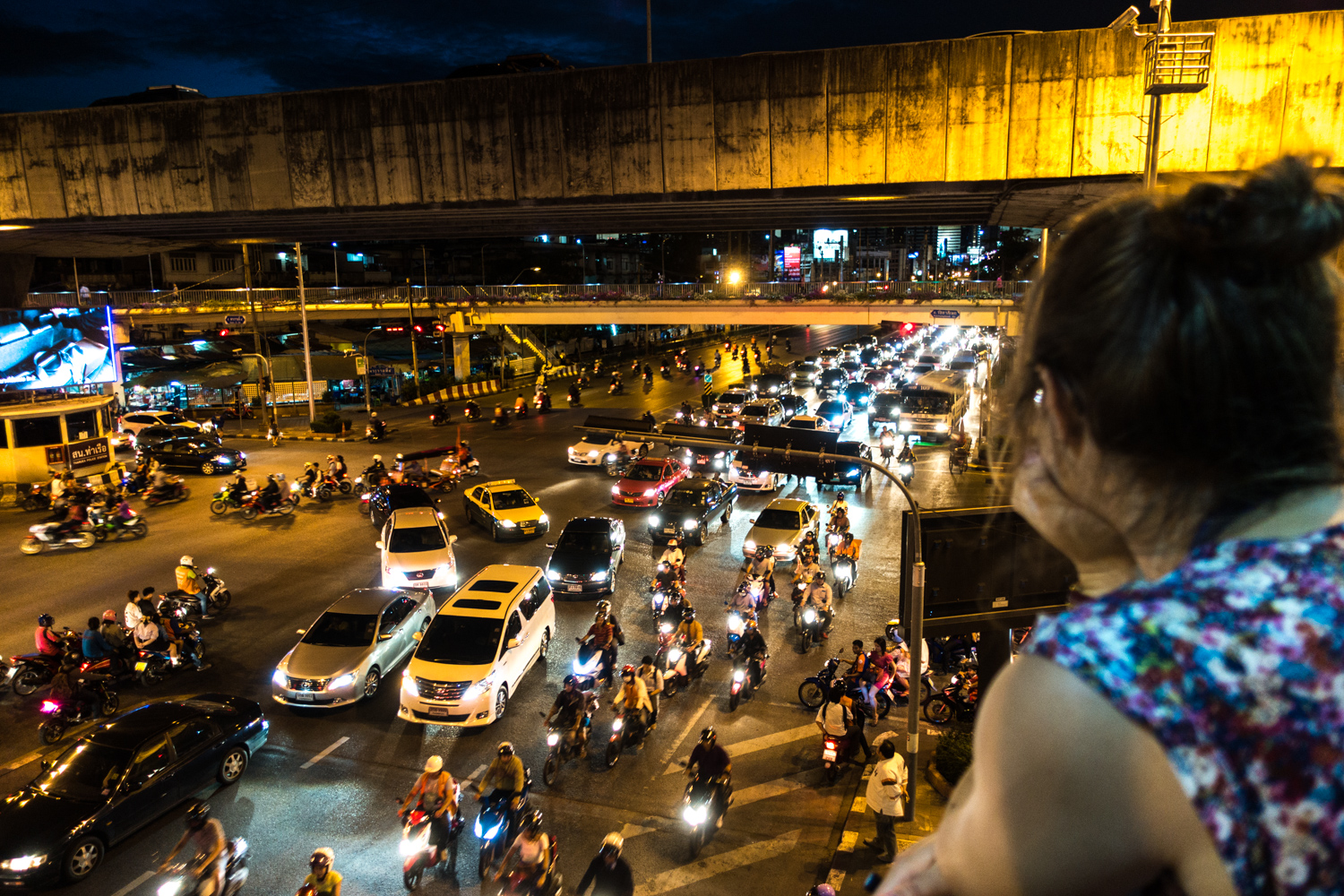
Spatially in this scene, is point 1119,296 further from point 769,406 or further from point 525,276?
point 525,276

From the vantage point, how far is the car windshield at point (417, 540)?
62.3 ft

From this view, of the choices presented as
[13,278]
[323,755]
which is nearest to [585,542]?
[323,755]

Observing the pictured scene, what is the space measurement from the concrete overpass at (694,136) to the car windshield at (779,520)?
8.08 m

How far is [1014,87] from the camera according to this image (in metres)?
15.0

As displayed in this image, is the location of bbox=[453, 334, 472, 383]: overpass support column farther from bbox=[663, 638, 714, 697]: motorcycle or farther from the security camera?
the security camera

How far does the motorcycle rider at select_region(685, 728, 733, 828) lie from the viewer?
1017 centimetres

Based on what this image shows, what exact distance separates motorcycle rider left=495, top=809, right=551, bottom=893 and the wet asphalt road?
1.01 metres

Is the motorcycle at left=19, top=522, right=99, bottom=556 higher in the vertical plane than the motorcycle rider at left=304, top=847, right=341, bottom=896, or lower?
lower

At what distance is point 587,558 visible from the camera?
1886 cm

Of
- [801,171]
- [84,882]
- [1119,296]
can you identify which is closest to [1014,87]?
[801,171]

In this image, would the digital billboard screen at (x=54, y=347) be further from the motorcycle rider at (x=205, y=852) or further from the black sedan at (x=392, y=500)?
the motorcycle rider at (x=205, y=852)

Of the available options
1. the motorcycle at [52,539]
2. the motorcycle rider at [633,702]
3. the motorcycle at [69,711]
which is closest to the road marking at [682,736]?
the motorcycle rider at [633,702]

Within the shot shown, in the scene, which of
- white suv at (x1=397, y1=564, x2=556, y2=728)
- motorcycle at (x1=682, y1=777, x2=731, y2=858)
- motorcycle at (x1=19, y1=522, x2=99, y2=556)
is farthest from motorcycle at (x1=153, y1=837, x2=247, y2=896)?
motorcycle at (x1=19, y1=522, x2=99, y2=556)

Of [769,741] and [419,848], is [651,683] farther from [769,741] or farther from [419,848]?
[419,848]
